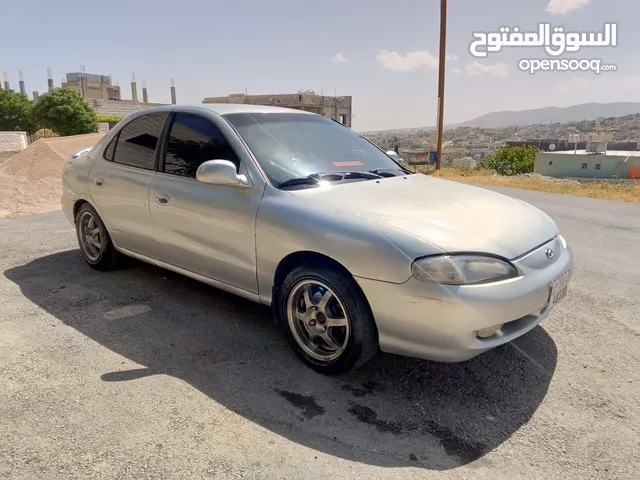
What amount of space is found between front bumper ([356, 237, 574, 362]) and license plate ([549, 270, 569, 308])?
3.3 inches

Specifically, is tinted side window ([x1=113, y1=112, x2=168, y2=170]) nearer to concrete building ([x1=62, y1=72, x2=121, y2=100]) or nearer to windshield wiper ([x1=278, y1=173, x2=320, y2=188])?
windshield wiper ([x1=278, y1=173, x2=320, y2=188])

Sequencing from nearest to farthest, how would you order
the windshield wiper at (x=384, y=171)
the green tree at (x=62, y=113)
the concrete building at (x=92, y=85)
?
the windshield wiper at (x=384, y=171) → the green tree at (x=62, y=113) → the concrete building at (x=92, y=85)

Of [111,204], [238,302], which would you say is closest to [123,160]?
[111,204]

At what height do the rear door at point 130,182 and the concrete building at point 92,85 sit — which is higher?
the concrete building at point 92,85

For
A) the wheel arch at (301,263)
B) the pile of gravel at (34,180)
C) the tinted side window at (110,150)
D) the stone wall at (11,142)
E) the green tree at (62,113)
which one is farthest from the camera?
the green tree at (62,113)

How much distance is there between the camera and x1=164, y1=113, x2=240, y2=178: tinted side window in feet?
11.9

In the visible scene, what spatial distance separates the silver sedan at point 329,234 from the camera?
2594 mm

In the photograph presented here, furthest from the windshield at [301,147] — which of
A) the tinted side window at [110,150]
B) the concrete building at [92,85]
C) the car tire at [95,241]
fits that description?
the concrete building at [92,85]

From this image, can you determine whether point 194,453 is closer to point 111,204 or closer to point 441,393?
point 441,393

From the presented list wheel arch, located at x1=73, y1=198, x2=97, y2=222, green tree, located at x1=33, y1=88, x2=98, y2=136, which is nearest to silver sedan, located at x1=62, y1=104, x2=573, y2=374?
wheel arch, located at x1=73, y1=198, x2=97, y2=222

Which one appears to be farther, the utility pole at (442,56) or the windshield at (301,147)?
the utility pole at (442,56)

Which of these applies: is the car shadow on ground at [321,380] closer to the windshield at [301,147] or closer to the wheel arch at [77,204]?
the wheel arch at [77,204]

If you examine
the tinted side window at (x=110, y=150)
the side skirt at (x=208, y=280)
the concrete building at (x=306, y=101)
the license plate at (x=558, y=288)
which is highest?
the concrete building at (x=306, y=101)

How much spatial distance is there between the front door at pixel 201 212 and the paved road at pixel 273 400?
490 mm
